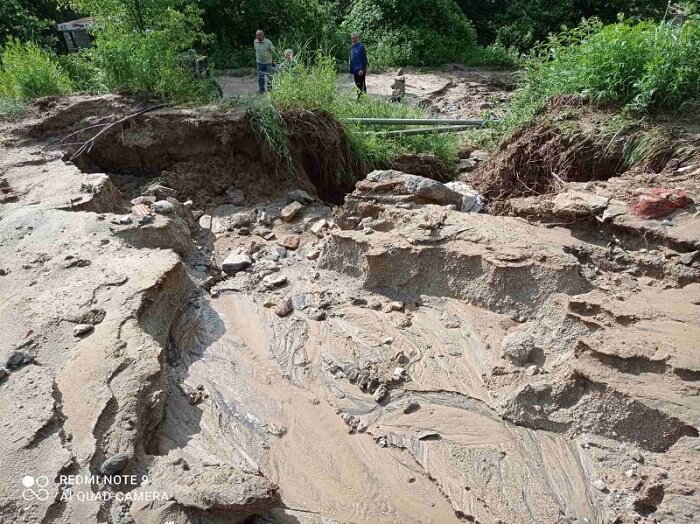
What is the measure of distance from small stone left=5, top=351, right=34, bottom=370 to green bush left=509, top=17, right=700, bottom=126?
5262mm

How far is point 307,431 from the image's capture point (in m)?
3.13

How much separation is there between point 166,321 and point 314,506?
5.72ft

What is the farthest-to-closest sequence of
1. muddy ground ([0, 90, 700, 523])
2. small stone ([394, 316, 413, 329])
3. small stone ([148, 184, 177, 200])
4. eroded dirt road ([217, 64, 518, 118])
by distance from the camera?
eroded dirt road ([217, 64, 518, 118]), small stone ([148, 184, 177, 200]), small stone ([394, 316, 413, 329]), muddy ground ([0, 90, 700, 523])

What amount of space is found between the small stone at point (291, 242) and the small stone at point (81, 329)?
216 centimetres

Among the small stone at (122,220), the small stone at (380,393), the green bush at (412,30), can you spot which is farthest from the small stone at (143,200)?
the green bush at (412,30)

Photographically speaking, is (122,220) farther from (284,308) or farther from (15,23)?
(15,23)

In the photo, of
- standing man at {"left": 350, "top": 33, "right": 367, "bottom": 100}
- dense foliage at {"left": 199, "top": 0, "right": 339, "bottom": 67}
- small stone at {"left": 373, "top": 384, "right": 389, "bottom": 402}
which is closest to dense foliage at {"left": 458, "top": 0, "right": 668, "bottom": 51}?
Answer: dense foliage at {"left": 199, "top": 0, "right": 339, "bottom": 67}

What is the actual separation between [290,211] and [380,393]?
2.74 m

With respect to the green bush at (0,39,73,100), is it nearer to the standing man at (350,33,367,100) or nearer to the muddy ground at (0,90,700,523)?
the muddy ground at (0,90,700,523)

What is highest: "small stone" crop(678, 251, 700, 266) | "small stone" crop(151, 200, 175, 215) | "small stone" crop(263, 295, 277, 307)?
Result: "small stone" crop(678, 251, 700, 266)

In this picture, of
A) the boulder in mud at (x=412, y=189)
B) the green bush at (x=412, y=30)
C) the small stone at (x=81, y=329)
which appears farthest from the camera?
the green bush at (x=412, y=30)

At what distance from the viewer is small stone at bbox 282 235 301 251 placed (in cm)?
502

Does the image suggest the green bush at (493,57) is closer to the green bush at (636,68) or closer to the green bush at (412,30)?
the green bush at (412,30)

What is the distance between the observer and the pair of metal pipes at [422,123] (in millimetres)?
6590
